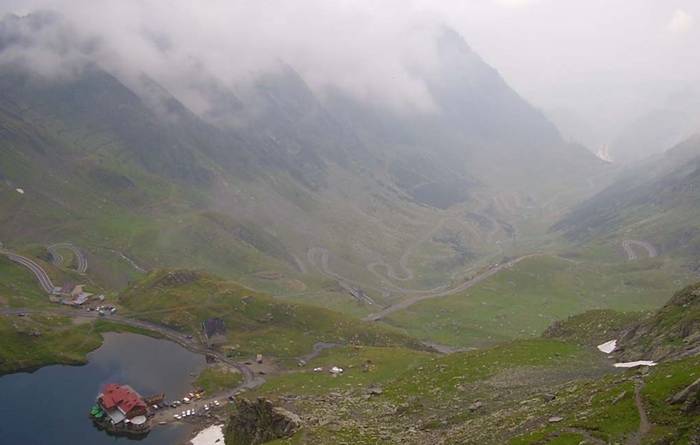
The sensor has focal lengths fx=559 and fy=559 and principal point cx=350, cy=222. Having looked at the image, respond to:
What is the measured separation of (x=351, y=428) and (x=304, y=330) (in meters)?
95.9

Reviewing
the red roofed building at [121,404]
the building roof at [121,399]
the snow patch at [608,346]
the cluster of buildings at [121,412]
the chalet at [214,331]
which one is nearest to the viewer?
the snow patch at [608,346]

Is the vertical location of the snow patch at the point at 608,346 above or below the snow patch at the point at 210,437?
above

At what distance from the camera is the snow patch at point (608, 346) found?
85.8 m

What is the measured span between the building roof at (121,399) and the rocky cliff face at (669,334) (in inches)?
3290

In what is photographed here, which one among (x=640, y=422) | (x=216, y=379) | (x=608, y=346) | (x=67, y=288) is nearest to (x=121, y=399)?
(x=216, y=379)

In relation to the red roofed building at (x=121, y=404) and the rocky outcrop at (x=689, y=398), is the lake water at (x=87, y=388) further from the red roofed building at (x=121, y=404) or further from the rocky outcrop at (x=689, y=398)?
the rocky outcrop at (x=689, y=398)

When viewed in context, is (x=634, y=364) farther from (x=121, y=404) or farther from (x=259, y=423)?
(x=121, y=404)

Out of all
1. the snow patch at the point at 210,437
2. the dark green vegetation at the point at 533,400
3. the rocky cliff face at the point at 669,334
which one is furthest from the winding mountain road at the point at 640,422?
the snow patch at the point at 210,437

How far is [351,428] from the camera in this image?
68.6 metres

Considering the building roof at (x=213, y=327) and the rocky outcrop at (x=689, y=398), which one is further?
the building roof at (x=213, y=327)


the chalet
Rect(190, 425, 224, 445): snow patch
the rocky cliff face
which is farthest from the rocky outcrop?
the chalet

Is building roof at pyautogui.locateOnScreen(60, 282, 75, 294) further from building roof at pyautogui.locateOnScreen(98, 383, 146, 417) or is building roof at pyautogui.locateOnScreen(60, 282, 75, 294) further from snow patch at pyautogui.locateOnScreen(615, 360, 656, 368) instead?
snow patch at pyautogui.locateOnScreen(615, 360, 656, 368)

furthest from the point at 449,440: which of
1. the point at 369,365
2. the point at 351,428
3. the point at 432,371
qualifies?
the point at 369,365

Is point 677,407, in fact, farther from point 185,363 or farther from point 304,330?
point 304,330
